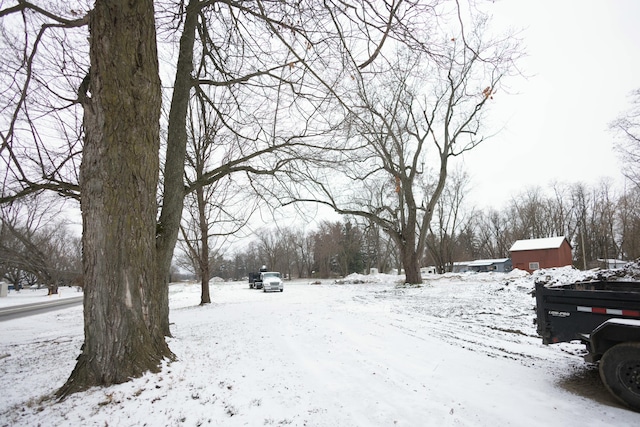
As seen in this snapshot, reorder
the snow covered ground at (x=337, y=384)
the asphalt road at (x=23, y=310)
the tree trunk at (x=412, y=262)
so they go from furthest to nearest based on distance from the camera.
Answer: the tree trunk at (x=412, y=262)
the asphalt road at (x=23, y=310)
the snow covered ground at (x=337, y=384)

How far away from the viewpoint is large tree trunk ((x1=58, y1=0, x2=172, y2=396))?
4.05 meters

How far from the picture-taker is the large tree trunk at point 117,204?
405cm

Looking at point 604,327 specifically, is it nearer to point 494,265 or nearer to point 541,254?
point 541,254

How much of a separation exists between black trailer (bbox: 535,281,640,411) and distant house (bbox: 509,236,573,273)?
4271cm

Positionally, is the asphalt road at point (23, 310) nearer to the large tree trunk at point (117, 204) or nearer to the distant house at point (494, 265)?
the large tree trunk at point (117, 204)

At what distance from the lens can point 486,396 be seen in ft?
12.8

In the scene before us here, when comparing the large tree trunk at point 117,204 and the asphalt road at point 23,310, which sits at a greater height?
the large tree trunk at point 117,204

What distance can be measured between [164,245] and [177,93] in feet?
9.98

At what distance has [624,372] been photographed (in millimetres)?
3818

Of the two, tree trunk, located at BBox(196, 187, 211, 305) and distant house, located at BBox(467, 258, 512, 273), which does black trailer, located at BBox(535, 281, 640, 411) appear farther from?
distant house, located at BBox(467, 258, 512, 273)

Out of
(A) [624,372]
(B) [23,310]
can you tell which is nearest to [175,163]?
(A) [624,372]

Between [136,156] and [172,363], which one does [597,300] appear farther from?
[136,156]

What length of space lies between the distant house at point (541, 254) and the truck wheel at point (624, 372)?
4336cm

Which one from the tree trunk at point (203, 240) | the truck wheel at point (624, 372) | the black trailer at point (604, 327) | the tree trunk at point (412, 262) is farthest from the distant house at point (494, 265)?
the truck wheel at point (624, 372)
